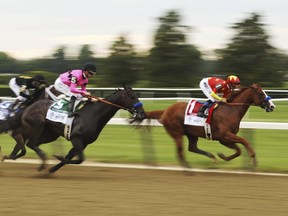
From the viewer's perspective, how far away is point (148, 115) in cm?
873

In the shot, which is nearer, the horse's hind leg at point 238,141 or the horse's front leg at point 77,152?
the horse's front leg at point 77,152

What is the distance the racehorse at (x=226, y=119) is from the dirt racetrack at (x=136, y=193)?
60 centimetres

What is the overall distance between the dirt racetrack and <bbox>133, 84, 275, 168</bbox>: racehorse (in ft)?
1.95

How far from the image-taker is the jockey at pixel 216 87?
8320mm

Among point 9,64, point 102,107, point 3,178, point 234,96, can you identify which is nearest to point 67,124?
point 102,107

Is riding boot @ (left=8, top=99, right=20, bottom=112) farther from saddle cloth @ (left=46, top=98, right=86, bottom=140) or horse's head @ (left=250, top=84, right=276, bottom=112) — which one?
horse's head @ (left=250, top=84, right=276, bottom=112)

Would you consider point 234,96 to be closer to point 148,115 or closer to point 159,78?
point 148,115

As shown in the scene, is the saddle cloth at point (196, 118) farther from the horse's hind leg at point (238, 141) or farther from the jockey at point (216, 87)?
the horse's hind leg at point (238, 141)

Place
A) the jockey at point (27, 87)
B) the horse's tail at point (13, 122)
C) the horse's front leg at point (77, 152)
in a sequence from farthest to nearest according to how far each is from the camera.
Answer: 1. the jockey at point (27, 87)
2. the horse's tail at point (13, 122)
3. the horse's front leg at point (77, 152)

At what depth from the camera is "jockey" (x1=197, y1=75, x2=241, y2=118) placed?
27.3 feet

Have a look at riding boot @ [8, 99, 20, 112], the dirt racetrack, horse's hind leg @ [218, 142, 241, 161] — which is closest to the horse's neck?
horse's hind leg @ [218, 142, 241, 161]

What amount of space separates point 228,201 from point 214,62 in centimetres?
3693

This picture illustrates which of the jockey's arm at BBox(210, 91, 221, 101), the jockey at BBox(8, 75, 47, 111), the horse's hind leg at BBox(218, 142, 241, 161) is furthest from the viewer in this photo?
the jockey at BBox(8, 75, 47, 111)

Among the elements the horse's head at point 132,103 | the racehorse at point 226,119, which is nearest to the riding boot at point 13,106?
the racehorse at point 226,119
